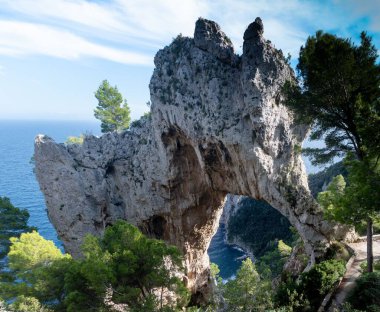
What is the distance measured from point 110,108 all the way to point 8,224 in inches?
924

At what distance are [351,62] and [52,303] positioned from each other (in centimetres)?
1889

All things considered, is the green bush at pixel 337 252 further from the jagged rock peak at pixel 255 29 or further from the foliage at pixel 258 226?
the foliage at pixel 258 226

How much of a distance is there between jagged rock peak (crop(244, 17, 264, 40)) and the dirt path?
16.4m

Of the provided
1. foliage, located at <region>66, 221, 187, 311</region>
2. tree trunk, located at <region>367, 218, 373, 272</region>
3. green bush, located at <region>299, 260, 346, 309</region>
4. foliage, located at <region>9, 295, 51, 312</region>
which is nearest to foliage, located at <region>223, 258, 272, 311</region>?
green bush, located at <region>299, 260, 346, 309</region>

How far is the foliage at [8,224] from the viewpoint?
1042 inches

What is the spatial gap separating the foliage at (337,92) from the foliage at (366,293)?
19.4 feet

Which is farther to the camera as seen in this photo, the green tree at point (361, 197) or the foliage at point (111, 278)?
the foliage at point (111, 278)

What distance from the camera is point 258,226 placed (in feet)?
230

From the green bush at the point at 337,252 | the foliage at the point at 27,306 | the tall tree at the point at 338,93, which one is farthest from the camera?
the green bush at the point at 337,252

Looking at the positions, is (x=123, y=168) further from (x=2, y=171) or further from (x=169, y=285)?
(x=2, y=171)

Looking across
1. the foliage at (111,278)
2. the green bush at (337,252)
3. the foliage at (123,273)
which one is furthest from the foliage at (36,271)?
the green bush at (337,252)

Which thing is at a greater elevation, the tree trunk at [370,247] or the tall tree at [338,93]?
the tall tree at [338,93]

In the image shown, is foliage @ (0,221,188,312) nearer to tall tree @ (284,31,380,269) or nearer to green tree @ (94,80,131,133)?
tall tree @ (284,31,380,269)

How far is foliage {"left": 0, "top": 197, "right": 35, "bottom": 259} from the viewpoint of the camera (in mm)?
26469
